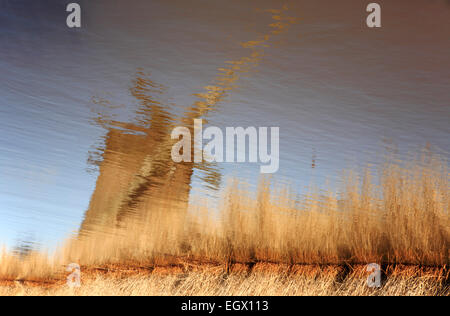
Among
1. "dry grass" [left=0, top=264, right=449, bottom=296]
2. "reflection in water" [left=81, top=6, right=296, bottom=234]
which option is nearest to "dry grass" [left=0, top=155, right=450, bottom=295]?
"dry grass" [left=0, top=264, right=449, bottom=296]

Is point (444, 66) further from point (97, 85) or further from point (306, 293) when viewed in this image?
point (97, 85)

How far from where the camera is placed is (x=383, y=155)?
17.4ft

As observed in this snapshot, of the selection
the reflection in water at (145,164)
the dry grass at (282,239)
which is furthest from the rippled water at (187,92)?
the dry grass at (282,239)

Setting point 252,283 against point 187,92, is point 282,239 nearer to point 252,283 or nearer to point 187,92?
point 252,283

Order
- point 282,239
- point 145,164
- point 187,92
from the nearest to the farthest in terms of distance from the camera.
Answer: point 282,239 → point 187,92 → point 145,164

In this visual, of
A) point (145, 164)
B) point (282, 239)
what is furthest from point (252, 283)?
point (145, 164)

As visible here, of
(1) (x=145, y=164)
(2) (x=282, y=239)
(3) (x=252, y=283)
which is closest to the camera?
(3) (x=252, y=283)

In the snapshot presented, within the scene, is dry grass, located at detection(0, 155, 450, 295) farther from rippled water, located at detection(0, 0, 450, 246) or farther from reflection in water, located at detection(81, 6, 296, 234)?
rippled water, located at detection(0, 0, 450, 246)

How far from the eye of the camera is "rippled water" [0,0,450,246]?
5125 millimetres

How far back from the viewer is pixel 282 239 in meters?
4.80

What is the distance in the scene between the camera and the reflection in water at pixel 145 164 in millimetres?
5977

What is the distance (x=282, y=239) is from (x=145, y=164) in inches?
105

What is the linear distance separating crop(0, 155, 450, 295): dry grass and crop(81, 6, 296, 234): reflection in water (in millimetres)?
248

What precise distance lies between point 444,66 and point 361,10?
1249mm
